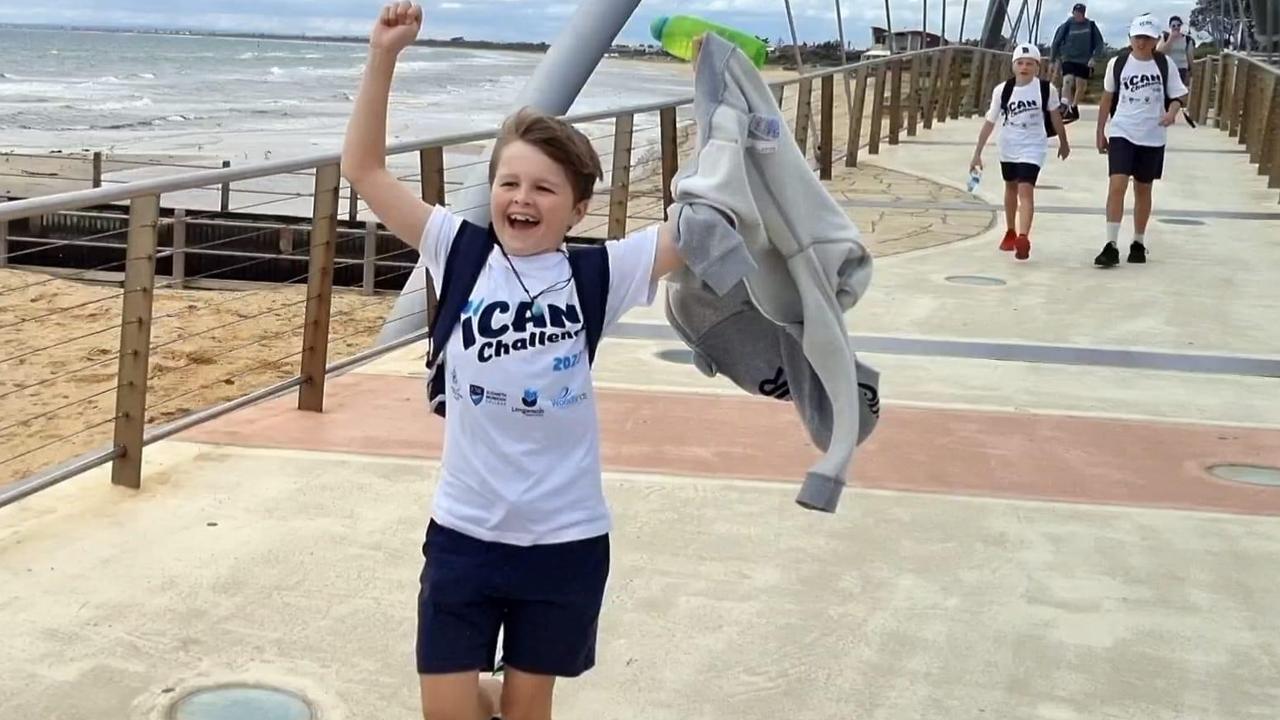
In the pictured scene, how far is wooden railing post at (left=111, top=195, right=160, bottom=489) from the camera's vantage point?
4676 millimetres

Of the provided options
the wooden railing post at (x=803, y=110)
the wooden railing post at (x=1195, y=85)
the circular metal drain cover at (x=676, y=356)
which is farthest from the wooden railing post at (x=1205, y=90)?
the circular metal drain cover at (x=676, y=356)

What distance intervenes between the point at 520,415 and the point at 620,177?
7034 millimetres

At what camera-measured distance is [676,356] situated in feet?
23.5

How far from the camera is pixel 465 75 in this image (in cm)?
7612

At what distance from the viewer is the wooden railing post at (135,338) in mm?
4676

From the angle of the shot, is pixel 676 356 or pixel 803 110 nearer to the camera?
pixel 676 356

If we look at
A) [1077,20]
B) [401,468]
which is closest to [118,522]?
[401,468]

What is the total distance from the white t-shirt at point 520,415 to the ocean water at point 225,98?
27.1 metres

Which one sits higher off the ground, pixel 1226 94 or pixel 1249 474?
pixel 1226 94

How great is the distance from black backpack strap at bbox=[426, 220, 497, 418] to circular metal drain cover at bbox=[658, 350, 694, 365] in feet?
14.5

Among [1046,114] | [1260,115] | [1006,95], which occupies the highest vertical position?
[1260,115]

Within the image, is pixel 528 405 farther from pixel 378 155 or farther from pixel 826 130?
pixel 826 130

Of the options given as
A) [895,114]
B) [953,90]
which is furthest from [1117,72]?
[953,90]

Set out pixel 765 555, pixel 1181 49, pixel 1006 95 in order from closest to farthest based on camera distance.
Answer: pixel 765 555 < pixel 1006 95 < pixel 1181 49
